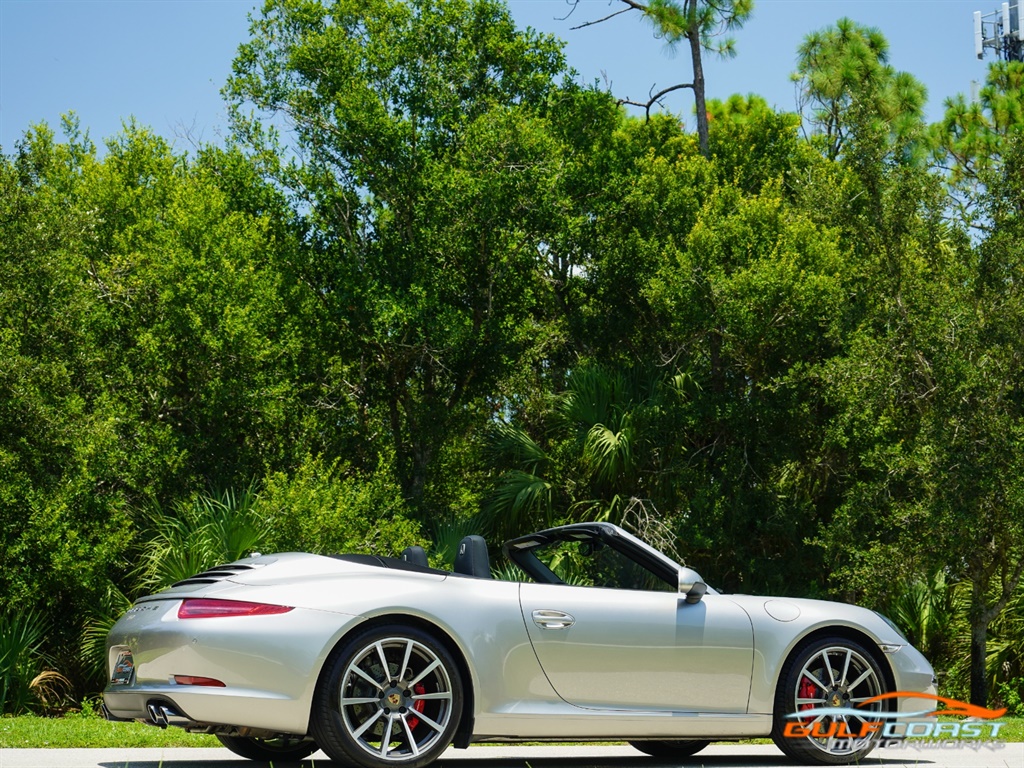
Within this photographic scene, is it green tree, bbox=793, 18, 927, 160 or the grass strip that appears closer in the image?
the grass strip

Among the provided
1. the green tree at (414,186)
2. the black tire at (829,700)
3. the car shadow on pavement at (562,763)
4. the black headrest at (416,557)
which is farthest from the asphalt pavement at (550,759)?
the green tree at (414,186)

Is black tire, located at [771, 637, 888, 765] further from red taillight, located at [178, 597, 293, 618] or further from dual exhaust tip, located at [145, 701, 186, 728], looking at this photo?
dual exhaust tip, located at [145, 701, 186, 728]

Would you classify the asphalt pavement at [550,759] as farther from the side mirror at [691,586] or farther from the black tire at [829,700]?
the side mirror at [691,586]

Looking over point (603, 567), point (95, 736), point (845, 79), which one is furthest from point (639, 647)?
point (845, 79)

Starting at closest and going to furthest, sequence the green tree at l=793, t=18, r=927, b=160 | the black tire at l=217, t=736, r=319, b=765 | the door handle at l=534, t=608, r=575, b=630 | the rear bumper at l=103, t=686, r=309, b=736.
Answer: the rear bumper at l=103, t=686, r=309, b=736 < the door handle at l=534, t=608, r=575, b=630 < the black tire at l=217, t=736, r=319, b=765 < the green tree at l=793, t=18, r=927, b=160

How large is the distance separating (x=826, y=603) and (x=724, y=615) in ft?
2.71

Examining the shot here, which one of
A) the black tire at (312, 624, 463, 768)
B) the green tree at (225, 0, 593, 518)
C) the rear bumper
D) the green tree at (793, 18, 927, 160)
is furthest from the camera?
the green tree at (793, 18, 927, 160)

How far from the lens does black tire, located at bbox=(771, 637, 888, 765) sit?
6879 mm

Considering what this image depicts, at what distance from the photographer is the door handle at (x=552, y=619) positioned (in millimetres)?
6355

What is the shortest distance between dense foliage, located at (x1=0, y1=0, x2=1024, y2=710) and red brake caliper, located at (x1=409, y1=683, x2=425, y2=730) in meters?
8.91

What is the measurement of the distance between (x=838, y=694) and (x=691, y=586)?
1.19 metres

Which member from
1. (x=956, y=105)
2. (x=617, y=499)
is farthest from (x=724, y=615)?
(x=956, y=105)

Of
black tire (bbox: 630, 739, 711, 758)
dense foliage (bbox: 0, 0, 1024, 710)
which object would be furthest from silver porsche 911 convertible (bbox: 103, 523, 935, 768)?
dense foliage (bbox: 0, 0, 1024, 710)

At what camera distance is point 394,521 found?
55.5 ft
